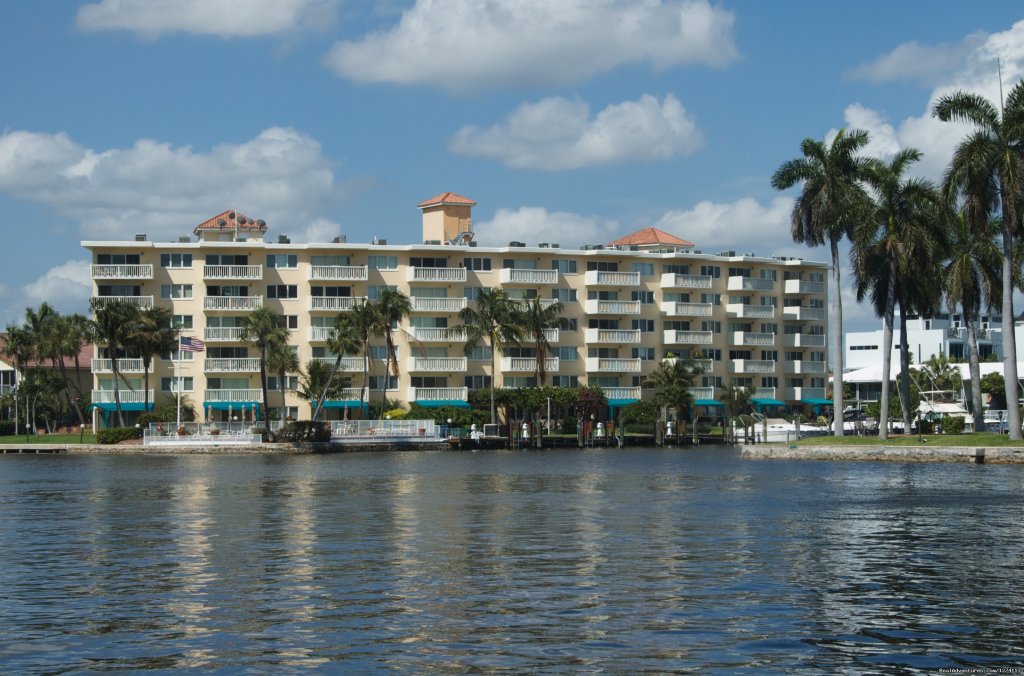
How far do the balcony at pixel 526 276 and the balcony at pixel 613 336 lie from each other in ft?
20.6

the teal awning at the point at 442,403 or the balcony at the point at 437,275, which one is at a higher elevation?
the balcony at the point at 437,275

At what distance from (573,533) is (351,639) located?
48.6 ft

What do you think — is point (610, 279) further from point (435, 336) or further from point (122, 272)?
point (122, 272)

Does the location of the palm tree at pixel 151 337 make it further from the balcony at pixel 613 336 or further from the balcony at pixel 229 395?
the balcony at pixel 613 336

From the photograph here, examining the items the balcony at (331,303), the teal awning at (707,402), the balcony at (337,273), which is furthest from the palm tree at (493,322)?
the teal awning at (707,402)

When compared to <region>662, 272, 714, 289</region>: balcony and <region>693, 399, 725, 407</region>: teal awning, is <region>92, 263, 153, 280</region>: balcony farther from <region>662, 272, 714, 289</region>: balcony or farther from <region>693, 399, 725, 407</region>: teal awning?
<region>693, 399, 725, 407</region>: teal awning

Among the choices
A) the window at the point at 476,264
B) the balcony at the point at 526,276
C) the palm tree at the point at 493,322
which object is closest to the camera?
the palm tree at the point at 493,322

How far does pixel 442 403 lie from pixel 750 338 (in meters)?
35.5

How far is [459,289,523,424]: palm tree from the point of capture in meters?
112

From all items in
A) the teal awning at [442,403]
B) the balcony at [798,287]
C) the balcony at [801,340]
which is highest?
the balcony at [798,287]

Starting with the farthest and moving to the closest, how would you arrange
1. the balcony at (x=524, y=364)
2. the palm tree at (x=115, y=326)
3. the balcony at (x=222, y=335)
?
1. the balcony at (x=524, y=364)
2. the balcony at (x=222, y=335)
3. the palm tree at (x=115, y=326)

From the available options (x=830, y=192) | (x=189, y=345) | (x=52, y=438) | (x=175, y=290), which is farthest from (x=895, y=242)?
(x=52, y=438)

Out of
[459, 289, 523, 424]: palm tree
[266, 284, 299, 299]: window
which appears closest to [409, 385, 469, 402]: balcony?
[459, 289, 523, 424]: palm tree

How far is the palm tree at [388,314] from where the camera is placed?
10691 cm
